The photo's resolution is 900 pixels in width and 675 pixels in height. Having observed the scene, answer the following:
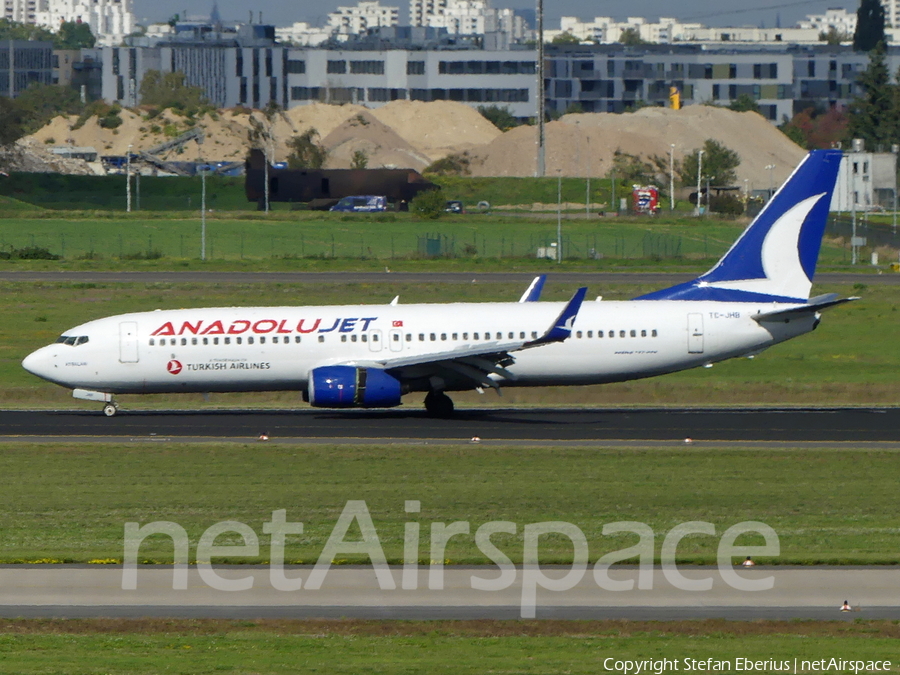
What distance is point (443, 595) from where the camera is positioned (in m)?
22.4

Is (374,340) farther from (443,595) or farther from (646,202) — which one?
(646,202)

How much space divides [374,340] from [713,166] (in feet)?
469

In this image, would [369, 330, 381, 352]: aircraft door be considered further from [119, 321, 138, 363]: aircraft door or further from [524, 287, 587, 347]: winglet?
[119, 321, 138, 363]: aircraft door

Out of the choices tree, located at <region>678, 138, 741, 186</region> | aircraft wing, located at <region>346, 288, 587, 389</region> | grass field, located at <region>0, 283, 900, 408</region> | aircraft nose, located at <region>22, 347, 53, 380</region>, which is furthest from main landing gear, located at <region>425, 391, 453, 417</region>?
tree, located at <region>678, 138, 741, 186</region>

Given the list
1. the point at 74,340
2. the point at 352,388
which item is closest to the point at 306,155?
the point at 74,340

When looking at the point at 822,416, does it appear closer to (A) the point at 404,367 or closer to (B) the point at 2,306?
(A) the point at 404,367

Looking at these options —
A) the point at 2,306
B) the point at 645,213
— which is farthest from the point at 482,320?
the point at 645,213

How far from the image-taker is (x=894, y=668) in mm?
18344

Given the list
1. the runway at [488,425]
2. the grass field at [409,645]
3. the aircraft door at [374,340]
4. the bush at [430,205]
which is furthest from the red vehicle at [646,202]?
the grass field at [409,645]

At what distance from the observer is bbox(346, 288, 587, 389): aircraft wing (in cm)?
4153

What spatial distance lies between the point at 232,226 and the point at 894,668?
105447 millimetres

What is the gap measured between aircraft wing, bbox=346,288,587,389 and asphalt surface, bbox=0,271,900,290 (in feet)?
116

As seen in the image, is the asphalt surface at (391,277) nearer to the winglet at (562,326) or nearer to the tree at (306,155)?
the winglet at (562,326)

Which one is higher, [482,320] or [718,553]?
[482,320]
